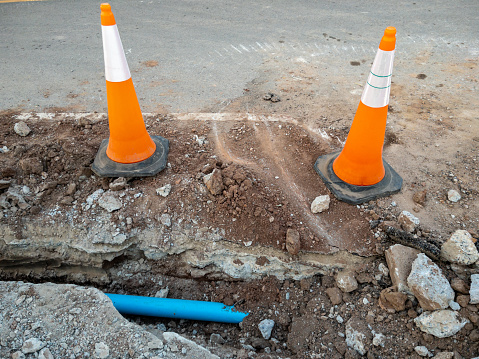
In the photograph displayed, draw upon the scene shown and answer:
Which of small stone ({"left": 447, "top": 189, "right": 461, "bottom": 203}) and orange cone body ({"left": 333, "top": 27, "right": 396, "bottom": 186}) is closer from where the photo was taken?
orange cone body ({"left": 333, "top": 27, "right": 396, "bottom": 186})

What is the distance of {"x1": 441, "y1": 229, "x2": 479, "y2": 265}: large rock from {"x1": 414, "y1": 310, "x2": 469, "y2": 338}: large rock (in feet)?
1.37

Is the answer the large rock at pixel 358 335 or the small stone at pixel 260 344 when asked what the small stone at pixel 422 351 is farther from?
the small stone at pixel 260 344

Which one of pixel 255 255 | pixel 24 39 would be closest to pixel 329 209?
pixel 255 255

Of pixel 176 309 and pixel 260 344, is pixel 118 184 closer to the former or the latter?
pixel 176 309

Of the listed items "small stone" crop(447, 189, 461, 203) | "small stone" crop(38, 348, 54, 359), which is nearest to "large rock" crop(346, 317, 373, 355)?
"small stone" crop(447, 189, 461, 203)

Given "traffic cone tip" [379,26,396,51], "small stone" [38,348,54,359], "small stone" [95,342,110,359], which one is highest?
"traffic cone tip" [379,26,396,51]

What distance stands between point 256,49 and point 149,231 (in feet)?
12.8

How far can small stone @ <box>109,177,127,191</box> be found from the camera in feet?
10.5

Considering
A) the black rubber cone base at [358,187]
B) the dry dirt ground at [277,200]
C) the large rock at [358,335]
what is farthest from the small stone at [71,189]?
the large rock at [358,335]

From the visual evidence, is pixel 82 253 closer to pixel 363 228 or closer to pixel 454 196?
pixel 363 228

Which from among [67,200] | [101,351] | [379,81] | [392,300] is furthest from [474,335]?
[67,200]

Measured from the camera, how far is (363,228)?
3.02 m

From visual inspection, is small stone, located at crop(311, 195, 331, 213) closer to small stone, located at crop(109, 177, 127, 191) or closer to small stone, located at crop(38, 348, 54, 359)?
small stone, located at crop(109, 177, 127, 191)

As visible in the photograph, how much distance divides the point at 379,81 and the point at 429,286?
158 centimetres
